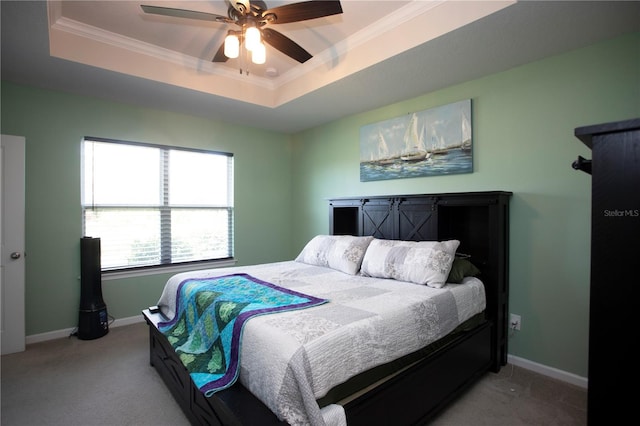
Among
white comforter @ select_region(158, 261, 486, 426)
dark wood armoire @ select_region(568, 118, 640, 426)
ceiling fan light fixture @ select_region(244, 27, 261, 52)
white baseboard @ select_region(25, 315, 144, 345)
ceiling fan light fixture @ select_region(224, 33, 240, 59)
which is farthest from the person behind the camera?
white baseboard @ select_region(25, 315, 144, 345)

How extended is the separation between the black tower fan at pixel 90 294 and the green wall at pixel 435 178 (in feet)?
0.63

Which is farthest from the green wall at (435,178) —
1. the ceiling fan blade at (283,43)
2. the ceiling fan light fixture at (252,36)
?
the ceiling fan light fixture at (252,36)

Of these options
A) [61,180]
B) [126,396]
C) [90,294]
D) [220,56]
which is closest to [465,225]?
[220,56]

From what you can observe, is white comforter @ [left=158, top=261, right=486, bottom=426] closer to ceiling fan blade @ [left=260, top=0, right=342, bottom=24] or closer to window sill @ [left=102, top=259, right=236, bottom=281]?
ceiling fan blade @ [left=260, top=0, right=342, bottom=24]

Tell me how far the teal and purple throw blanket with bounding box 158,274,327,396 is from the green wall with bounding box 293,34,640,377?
1.87m

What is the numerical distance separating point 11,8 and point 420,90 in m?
3.16

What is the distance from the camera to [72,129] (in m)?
3.30

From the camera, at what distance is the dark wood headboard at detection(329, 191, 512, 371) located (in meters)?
2.55

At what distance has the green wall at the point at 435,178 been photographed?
92.4 inches

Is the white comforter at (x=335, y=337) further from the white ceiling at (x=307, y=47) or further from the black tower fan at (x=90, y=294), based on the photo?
the black tower fan at (x=90, y=294)

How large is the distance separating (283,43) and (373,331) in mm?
1968

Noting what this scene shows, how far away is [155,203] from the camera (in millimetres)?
3828

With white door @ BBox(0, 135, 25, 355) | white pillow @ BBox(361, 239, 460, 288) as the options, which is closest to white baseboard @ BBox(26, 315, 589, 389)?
white door @ BBox(0, 135, 25, 355)

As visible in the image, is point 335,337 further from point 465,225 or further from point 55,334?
point 55,334
